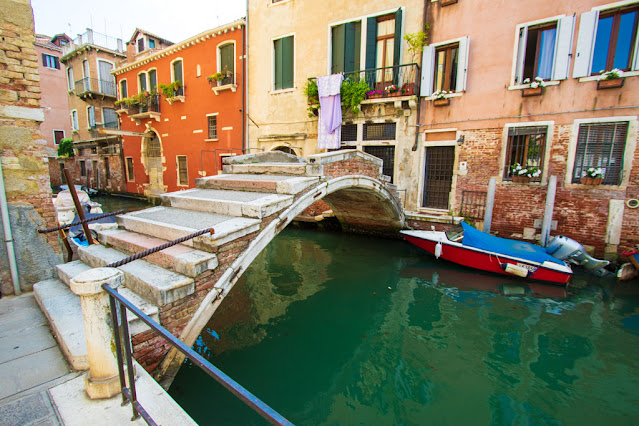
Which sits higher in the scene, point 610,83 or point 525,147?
point 610,83

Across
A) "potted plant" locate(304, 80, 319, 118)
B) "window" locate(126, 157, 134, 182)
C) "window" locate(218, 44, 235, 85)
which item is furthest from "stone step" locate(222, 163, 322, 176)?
"window" locate(126, 157, 134, 182)

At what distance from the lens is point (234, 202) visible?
362cm

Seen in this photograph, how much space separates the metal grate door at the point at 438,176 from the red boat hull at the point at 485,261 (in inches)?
70.1

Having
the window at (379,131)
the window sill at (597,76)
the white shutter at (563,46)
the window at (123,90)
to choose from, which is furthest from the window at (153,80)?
the window sill at (597,76)

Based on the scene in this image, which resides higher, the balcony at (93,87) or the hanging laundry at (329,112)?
the balcony at (93,87)

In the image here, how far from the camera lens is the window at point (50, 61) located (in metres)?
20.2

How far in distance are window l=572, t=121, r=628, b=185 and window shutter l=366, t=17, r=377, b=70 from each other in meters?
5.37

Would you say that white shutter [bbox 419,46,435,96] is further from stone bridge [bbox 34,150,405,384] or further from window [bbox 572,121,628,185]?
stone bridge [bbox 34,150,405,384]

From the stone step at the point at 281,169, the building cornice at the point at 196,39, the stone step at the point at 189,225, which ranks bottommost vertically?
the stone step at the point at 189,225

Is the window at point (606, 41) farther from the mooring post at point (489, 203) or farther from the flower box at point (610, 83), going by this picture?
the mooring post at point (489, 203)

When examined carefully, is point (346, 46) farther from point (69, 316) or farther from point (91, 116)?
point (91, 116)

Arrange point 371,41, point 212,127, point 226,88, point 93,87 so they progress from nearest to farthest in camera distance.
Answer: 1. point 371,41
2. point 226,88
3. point 212,127
4. point 93,87

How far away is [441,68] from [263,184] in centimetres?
645

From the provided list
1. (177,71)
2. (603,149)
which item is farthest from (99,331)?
(177,71)
